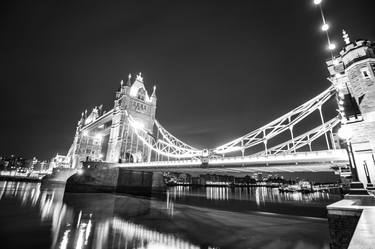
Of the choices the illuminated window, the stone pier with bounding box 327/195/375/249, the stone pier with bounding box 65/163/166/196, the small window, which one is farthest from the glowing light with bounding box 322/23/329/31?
the illuminated window

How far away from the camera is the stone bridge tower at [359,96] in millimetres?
7961

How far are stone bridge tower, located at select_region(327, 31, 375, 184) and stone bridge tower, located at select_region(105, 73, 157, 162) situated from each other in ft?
108

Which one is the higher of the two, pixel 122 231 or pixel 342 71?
pixel 342 71

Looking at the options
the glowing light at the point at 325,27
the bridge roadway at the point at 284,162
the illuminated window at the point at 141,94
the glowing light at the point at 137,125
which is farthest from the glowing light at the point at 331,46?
the illuminated window at the point at 141,94

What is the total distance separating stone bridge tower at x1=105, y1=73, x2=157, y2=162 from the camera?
36.8 meters

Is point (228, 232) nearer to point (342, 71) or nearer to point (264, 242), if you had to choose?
point (264, 242)

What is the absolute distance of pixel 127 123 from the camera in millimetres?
38844

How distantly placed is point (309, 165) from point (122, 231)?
47.1 feet

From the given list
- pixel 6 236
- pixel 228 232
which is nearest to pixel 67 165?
pixel 6 236

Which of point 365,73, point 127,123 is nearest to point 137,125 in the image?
point 127,123

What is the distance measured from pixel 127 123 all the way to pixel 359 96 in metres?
36.0

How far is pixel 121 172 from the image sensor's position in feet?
104

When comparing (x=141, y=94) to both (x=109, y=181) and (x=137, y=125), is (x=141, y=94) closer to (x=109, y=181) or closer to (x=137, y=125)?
(x=137, y=125)

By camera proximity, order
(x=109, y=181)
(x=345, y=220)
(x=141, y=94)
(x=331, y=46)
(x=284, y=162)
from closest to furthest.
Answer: (x=345, y=220), (x=331, y=46), (x=284, y=162), (x=109, y=181), (x=141, y=94)
